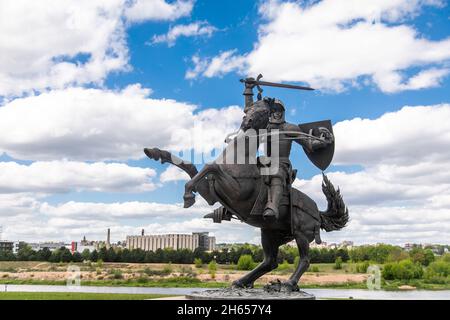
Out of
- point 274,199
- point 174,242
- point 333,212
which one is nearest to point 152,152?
point 274,199

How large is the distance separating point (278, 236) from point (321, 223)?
96 centimetres

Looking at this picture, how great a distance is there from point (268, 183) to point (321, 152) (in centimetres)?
171

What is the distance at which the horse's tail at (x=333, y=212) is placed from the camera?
10.1 meters

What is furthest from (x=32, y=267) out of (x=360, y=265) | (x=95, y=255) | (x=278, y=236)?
(x=278, y=236)

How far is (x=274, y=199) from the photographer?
8703 millimetres

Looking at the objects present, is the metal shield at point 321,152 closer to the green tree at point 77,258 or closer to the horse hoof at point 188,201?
the horse hoof at point 188,201

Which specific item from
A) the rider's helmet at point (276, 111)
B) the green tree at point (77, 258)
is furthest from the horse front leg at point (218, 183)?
the green tree at point (77, 258)

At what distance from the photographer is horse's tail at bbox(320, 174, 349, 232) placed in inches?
397

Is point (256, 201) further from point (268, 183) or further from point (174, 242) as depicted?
point (174, 242)

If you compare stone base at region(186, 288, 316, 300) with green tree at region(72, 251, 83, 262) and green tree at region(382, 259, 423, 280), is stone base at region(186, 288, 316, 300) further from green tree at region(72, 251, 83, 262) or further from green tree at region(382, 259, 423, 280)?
green tree at region(72, 251, 83, 262)

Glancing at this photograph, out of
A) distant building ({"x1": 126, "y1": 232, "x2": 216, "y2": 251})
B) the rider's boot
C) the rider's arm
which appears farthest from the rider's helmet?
distant building ({"x1": 126, "y1": 232, "x2": 216, "y2": 251})

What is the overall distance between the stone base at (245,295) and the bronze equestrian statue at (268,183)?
293 millimetres

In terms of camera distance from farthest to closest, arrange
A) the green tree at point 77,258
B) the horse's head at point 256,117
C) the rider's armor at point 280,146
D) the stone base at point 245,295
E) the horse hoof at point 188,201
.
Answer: the green tree at point 77,258 → the horse's head at point 256,117 → the rider's armor at point 280,146 → the stone base at point 245,295 → the horse hoof at point 188,201
